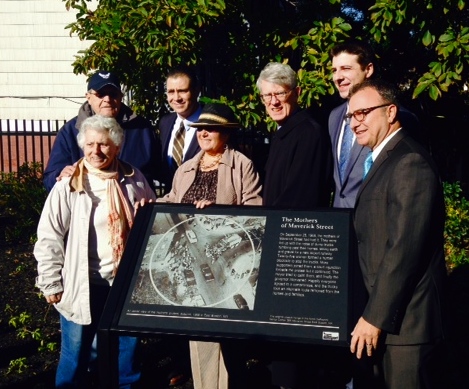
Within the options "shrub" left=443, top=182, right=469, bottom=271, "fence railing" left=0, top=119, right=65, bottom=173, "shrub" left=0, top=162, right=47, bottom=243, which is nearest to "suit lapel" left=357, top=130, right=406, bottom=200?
"shrub" left=443, top=182, right=469, bottom=271

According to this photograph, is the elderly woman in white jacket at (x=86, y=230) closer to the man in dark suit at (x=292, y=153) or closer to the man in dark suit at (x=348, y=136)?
the man in dark suit at (x=292, y=153)

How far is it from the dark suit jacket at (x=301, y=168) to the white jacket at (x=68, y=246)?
4.07 ft

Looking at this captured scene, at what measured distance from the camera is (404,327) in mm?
3127

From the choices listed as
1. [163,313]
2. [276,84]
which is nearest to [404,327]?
[163,313]

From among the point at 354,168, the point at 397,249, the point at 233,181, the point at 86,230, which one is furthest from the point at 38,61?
the point at 397,249

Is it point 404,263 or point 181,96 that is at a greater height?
point 181,96

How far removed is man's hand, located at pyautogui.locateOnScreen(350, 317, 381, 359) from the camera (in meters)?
3.05

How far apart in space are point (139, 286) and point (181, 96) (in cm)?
220

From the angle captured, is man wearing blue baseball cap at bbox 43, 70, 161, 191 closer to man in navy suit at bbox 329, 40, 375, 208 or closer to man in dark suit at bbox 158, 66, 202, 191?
man in dark suit at bbox 158, 66, 202, 191

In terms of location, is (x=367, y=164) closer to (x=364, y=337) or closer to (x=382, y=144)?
(x=382, y=144)

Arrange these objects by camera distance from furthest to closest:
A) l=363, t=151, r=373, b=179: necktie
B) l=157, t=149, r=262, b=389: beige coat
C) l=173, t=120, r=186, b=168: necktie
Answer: l=173, t=120, r=186, b=168: necktie < l=157, t=149, r=262, b=389: beige coat < l=363, t=151, r=373, b=179: necktie

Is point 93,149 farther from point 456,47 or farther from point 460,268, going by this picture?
point 460,268

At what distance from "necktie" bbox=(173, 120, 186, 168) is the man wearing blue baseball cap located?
14cm

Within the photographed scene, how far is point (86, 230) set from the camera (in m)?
4.14
